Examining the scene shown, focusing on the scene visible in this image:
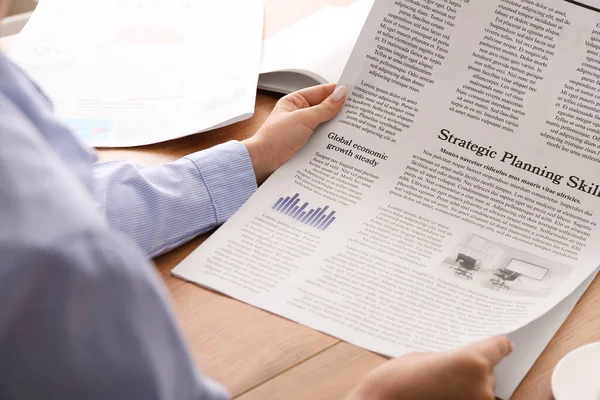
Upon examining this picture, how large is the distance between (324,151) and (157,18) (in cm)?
35

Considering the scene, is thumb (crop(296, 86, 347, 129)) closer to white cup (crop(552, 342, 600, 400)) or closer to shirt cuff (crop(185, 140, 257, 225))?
shirt cuff (crop(185, 140, 257, 225))

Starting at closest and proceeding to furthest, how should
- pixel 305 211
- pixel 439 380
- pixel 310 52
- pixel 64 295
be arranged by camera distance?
pixel 64 295 < pixel 439 380 < pixel 305 211 < pixel 310 52

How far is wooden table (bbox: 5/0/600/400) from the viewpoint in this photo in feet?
1.74

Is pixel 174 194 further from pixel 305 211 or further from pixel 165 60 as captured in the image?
pixel 165 60

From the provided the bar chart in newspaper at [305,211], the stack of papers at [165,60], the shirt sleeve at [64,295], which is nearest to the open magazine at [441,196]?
the bar chart in newspaper at [305,211]

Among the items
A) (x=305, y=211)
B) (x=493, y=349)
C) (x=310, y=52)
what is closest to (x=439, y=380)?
(x=493, y=349)

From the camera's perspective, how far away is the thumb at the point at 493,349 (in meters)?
0.52

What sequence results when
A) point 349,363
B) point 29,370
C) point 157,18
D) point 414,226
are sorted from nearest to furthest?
point 29,370, point 349,363, point 414,226, point 157,18

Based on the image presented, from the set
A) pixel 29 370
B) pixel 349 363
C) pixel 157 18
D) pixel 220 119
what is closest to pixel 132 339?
pixel 29 370

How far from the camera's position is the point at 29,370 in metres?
0.36

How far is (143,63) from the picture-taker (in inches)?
35.1

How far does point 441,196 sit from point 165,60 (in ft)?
1.25

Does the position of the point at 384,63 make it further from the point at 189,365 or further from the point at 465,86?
the point at 189,365

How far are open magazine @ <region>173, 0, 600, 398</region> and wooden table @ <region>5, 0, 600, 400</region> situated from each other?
0.01 metres
